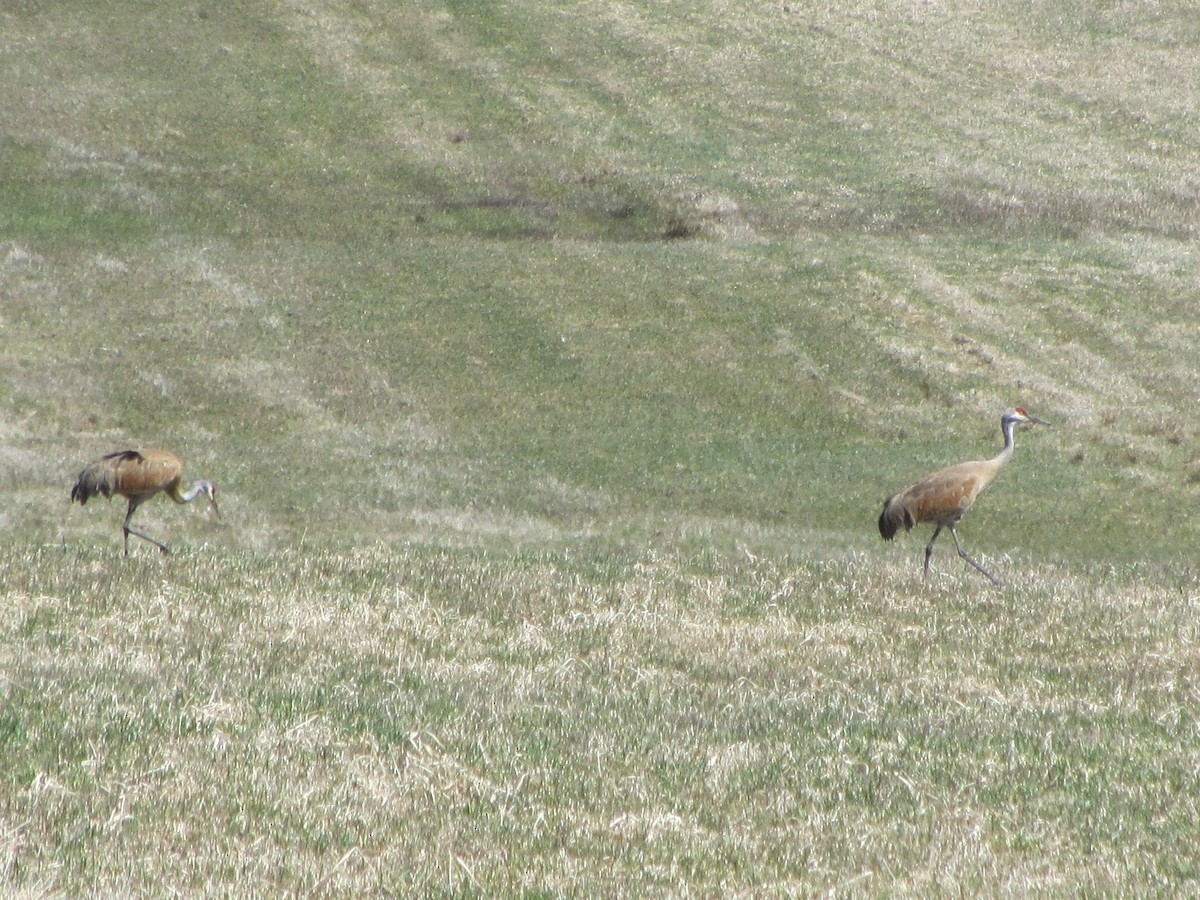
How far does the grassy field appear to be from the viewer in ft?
24.5

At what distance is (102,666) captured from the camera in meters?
9.91

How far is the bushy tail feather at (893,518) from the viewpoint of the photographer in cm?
1759

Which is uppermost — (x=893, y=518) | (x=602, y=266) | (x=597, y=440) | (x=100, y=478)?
(x=893, y=518)

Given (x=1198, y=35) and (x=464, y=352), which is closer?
(x=464, y=352)

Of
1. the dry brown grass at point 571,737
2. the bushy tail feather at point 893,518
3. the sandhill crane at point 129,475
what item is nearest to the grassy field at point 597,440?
the dry brown grass at point 571,737

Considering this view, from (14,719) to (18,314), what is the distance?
28.7m

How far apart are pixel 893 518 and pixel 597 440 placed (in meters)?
12.6

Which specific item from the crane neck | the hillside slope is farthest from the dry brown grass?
the hillside slope

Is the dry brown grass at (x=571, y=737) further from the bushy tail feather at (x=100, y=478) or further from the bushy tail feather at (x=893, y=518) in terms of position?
the bushy tail feather at (x=893, y=518)

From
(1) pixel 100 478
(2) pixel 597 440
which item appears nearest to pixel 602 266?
(2) pixel 597 440

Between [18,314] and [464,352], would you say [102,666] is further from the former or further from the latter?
[18,314]

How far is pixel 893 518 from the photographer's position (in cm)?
1762

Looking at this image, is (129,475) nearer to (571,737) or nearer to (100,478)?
(100,478)

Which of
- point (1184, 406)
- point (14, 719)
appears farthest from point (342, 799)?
point (1184, 406)
